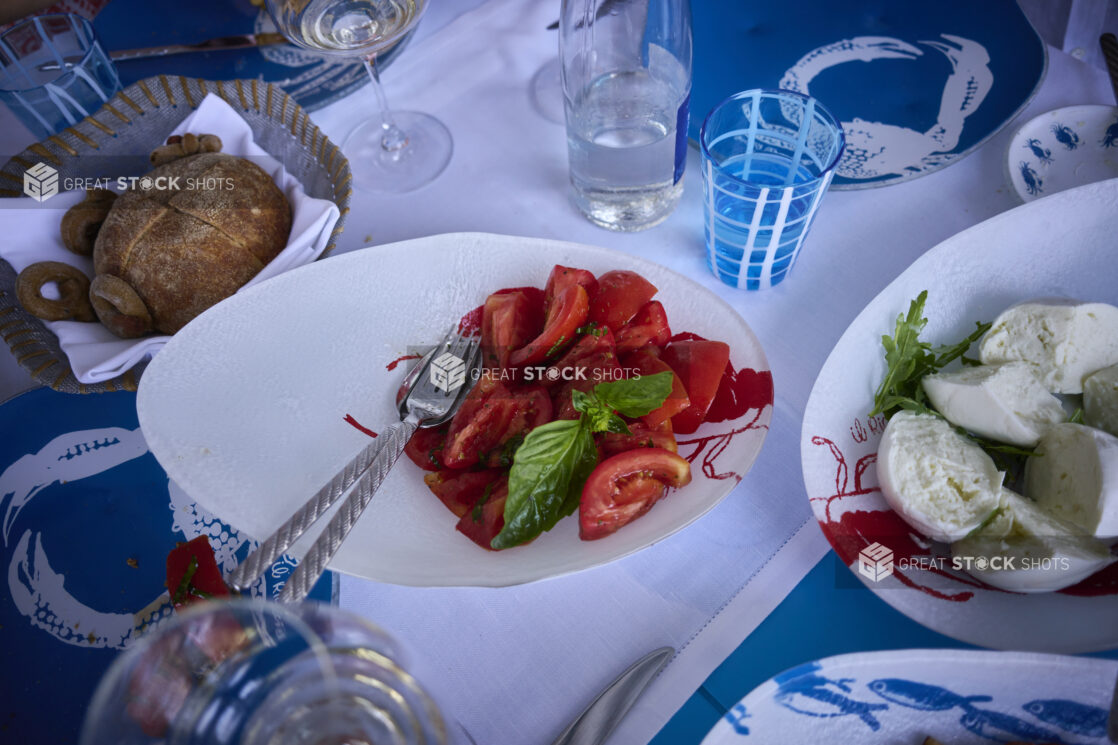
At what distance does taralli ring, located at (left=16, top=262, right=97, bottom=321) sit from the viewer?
2.88 feet

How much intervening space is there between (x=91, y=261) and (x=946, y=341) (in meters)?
1.11

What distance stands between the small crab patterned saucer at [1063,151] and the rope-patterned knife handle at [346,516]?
0.82 metres

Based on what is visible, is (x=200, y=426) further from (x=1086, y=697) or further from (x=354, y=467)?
(x=1086, y=697)

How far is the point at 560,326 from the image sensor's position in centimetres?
76

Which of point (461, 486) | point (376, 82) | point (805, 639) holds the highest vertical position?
→ point (376, 82)

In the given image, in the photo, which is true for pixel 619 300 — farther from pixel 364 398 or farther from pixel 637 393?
pixel 364 398

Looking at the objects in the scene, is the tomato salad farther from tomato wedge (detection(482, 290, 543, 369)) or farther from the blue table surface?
the blue table surface

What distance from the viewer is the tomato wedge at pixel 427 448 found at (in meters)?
0.76

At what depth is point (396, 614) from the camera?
0.73 metres

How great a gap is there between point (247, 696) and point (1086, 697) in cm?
60

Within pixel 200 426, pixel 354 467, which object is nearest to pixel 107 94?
pixel 200 426

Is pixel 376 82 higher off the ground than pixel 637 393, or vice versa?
pixel 376 82

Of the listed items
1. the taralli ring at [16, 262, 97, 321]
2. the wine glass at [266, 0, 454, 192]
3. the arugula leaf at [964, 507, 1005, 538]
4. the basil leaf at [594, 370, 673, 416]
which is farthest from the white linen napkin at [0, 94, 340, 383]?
the arugula leaf at [964, 507, 1005, 538]

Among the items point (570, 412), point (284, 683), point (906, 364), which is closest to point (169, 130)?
point (570, 412)
